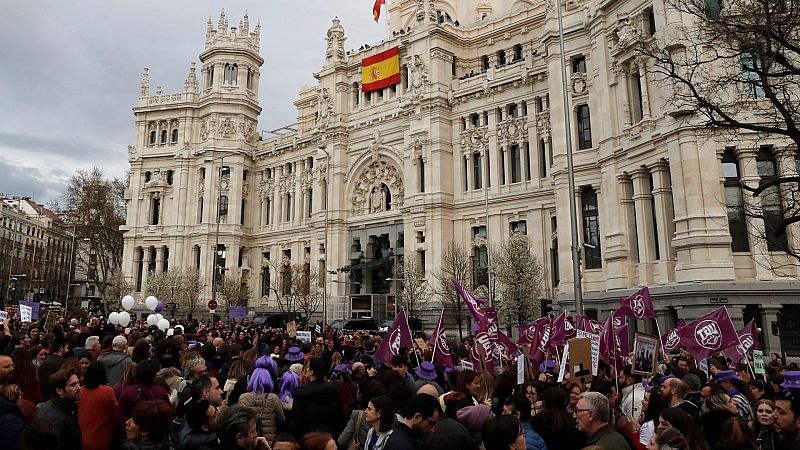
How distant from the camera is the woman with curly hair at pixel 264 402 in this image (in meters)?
6.97

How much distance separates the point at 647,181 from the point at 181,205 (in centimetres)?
5070

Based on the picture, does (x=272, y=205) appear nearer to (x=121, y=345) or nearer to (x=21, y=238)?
(x=121, y=345)

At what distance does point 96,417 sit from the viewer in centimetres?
615

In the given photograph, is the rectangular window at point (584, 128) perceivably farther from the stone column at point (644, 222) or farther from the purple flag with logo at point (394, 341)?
the purple flag with logo at point (394, 341)

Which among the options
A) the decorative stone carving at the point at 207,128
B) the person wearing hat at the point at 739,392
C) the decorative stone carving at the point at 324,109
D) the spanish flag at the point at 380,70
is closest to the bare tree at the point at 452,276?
the spanish flag at the point at 380,70

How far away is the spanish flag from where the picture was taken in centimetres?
5044

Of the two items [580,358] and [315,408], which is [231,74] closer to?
[580,358]

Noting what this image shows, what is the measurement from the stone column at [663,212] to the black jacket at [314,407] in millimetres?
22677

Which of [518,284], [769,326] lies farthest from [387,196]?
[769,326]

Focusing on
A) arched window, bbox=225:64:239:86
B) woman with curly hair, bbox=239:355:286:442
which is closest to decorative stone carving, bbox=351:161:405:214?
arched window, bbox=225:64:239:86

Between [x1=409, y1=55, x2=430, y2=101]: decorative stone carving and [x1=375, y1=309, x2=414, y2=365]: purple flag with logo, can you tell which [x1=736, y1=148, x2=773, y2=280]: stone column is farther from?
[x1=409, y1=55, x2=430, y2=101]: decorative stone carving

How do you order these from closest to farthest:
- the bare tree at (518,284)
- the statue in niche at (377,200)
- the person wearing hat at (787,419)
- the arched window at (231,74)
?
the person wearing hat at (787,419)
the bare tree at (518,284)
the statue in niche at (377,200)
the arched window at (231,74)

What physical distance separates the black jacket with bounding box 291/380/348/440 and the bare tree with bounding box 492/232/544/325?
2761 centimetres

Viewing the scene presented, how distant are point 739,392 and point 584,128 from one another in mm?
27664
